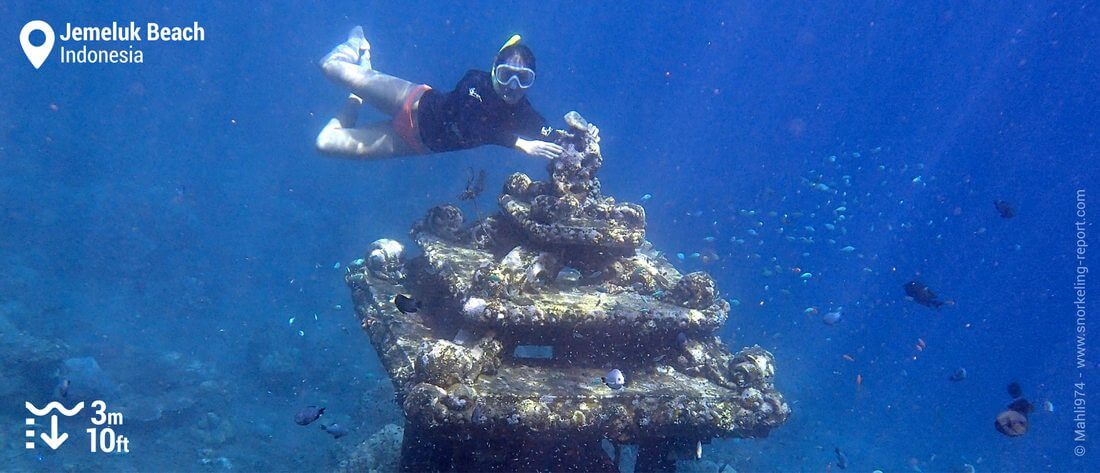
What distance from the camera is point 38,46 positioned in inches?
488

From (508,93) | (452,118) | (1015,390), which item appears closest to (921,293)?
(1015,390)

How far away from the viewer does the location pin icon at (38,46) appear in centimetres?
1239

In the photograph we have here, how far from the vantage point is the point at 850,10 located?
70.6 meters

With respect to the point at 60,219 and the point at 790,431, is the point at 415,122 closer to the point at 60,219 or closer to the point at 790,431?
the point at 790,431

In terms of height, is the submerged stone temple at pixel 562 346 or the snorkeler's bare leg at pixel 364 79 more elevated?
the snorkeler's bare leg at pixel 364 79

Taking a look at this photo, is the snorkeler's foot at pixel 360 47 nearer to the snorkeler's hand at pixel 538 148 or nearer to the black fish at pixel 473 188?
the black fish at pixel 473 188

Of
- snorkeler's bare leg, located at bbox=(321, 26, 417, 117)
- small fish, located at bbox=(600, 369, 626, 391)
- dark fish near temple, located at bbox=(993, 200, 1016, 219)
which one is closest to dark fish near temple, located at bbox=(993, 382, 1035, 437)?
dark fish near temple, located at bbox=(993, 200, 1016, 219)

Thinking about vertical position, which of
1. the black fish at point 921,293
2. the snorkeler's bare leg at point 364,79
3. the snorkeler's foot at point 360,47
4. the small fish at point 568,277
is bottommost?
the black fish at point 921,293

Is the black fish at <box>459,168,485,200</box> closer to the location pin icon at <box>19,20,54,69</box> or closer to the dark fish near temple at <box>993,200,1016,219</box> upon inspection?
the location pin icon at <box>19,20,54,69</box>

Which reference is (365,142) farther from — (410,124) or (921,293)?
(921,293)

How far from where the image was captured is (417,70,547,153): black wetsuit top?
8211 mm

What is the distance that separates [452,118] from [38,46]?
10.8 meters

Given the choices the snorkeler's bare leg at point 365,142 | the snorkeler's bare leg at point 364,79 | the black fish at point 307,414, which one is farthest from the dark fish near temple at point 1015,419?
the snorkeler's bare leg at point 364,79

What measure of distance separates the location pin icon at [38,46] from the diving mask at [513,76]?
35.7 ft
